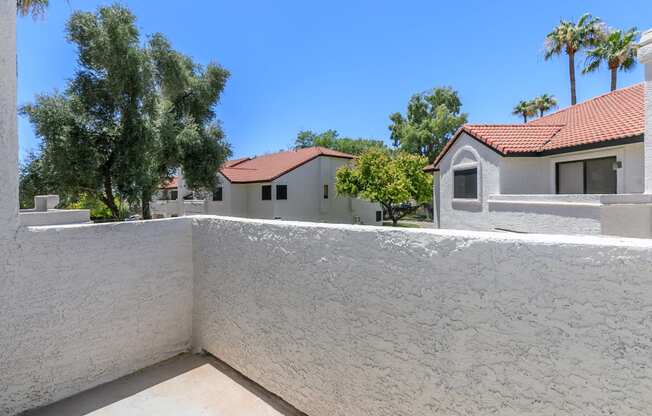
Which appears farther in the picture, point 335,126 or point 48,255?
point 335,126

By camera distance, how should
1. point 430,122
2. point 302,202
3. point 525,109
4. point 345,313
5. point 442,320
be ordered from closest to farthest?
point 442,320
point 345,313
point 302,202
point 430,122
point 525,109

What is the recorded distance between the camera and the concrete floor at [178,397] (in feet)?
13.6

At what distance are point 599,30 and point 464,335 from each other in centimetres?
3635

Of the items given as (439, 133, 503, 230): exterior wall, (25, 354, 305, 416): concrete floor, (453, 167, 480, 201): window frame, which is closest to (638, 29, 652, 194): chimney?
(439, 133, 503, 230): exterior wall

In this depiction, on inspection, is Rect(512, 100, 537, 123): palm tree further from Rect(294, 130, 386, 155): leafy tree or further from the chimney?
the chimney

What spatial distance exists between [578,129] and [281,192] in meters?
20.5

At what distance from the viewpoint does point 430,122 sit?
40000 millimetres

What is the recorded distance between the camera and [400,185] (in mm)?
25281

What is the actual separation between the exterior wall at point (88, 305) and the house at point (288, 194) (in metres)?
21.7

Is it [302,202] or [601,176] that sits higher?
[601,176]

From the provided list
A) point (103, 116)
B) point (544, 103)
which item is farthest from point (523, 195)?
point (544, 103)

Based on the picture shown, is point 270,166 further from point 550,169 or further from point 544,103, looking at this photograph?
point 544,103

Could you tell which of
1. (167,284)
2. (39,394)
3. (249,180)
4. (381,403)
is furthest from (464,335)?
(249,180)

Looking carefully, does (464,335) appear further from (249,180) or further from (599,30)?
(599,30)
